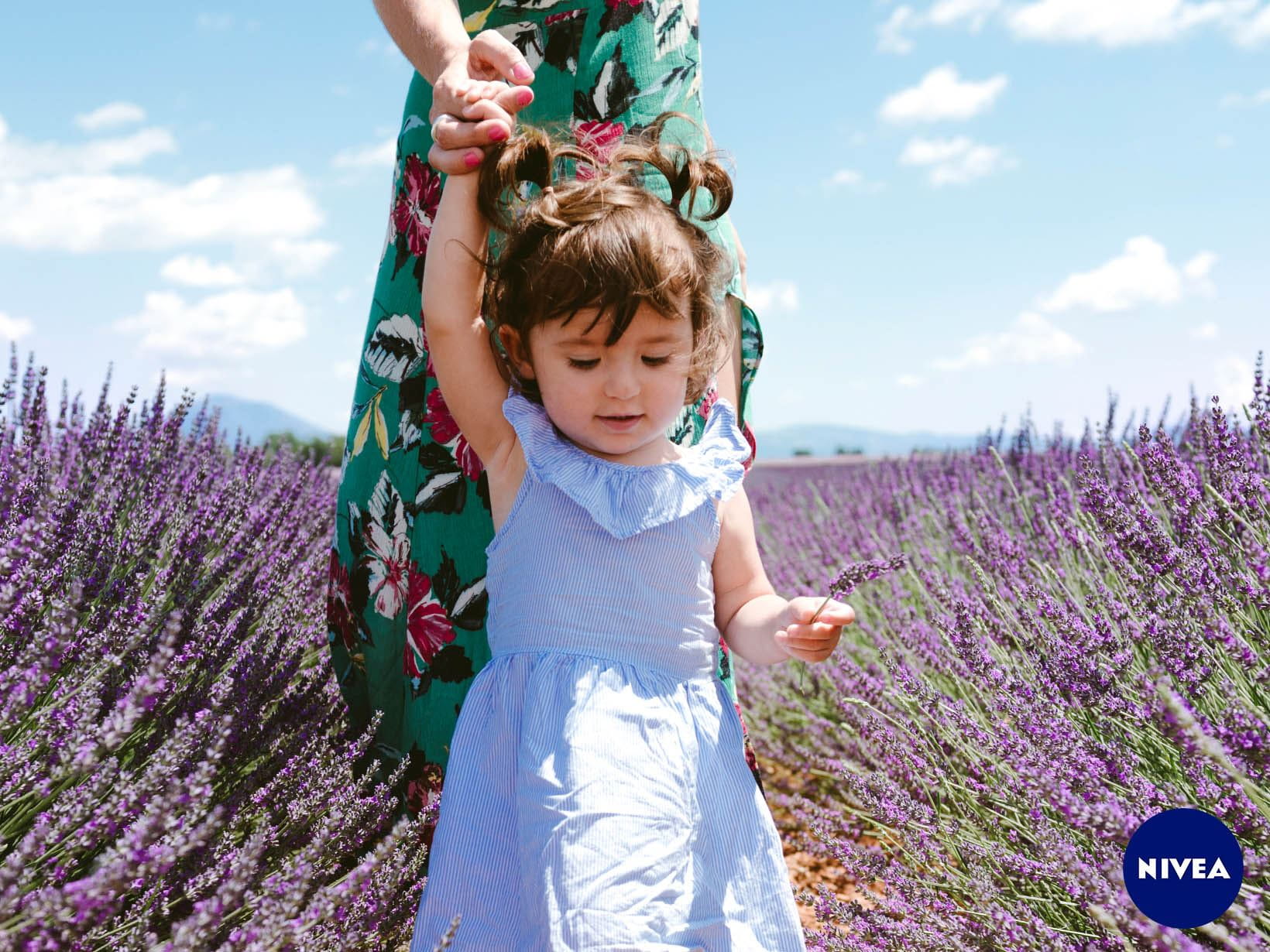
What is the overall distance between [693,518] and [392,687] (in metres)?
0.60

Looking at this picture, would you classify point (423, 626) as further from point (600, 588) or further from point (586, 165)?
point (586, 165)

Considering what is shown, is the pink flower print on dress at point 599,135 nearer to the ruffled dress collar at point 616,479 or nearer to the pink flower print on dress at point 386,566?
the ruffled dress collar at point 616,479

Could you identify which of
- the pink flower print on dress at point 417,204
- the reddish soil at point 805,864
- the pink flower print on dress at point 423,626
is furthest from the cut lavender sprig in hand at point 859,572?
the reddish soil at point 805,864

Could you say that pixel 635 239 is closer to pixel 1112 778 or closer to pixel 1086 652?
pixel 1086 652

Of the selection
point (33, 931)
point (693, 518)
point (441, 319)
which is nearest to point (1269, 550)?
point (693, 518)

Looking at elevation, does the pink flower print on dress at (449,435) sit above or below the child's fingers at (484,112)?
below

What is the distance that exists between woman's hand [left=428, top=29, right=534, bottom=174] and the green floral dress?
0.70 feet

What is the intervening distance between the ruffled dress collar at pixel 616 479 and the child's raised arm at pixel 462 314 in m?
0.05

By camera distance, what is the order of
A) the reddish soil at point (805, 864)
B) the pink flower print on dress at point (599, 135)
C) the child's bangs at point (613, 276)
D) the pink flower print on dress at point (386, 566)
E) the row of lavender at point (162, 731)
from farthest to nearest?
the reddish soil at point (805, 864) < the pink flower print on dress at point (386, 566) < the pink flower print on dress at point (599, 135) < the child's bangs at point (613, 276) < the row of lavender at point (162, 731)

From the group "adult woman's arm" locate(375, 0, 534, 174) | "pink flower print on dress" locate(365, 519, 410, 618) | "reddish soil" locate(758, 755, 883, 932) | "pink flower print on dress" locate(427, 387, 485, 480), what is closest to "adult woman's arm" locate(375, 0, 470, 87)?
"adult woman's arm" locate(375, 0, 534, 174)

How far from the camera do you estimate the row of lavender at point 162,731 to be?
35.1 inches

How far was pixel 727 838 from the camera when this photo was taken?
3.90ft

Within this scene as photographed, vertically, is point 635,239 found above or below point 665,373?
above

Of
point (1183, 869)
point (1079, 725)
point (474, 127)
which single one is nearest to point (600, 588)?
point (474, 127)
